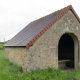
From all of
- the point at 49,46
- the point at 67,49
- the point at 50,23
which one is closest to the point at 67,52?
the point at 67,49

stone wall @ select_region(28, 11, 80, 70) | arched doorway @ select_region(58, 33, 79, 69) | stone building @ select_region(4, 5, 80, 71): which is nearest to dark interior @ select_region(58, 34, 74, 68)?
arched doorway @ select_region(58, 33, 79, 69)

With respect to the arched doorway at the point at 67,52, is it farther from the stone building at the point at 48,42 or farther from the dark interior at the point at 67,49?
the stone building at the point at 48,42

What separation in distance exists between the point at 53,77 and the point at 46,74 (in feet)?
1.99

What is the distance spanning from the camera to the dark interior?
1883 cm

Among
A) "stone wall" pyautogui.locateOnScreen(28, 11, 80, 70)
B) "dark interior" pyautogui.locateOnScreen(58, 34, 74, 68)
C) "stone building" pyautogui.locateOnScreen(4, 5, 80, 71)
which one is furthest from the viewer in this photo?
"dark interior" pyautogui.locateOnScreen(58, 34, 74, 68)

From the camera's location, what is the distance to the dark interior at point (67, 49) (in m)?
18.8

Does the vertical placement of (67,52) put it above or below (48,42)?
below

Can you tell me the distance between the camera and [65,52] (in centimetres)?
2031

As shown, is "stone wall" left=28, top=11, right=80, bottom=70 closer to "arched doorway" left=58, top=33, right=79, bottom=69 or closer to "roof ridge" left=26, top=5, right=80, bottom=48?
"roof ridge" left=26, top=5, right=80, bottom=48

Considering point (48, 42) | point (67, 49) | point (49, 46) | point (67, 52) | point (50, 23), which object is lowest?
point (67, 52)

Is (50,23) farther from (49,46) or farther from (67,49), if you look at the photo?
(67,49)

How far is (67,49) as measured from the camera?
1984 cm

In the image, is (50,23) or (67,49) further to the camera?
(67,49)

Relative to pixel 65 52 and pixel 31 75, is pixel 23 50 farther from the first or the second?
pixel 65 52
